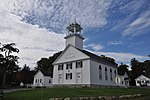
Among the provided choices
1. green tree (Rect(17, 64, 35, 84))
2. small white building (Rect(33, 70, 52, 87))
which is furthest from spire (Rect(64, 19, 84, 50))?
green tree (Rect(17, 64, 35, 84))

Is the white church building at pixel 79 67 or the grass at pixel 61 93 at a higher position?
the white church building at pixel 79 67

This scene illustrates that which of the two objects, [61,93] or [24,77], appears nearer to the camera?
[61,93]

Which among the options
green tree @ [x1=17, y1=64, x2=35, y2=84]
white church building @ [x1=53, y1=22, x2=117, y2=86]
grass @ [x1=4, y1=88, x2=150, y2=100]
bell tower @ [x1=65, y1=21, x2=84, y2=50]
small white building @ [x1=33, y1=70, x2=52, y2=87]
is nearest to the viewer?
grass @ [x1=4, y1=88, x2=150, y2=100]

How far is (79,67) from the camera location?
35.0m

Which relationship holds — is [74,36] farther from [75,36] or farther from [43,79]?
[43,79]

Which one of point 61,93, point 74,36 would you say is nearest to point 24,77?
point 74,36

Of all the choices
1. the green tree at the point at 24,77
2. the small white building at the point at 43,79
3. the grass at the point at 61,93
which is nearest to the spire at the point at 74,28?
the small white building at the point at 43,79

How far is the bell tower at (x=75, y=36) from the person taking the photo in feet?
133

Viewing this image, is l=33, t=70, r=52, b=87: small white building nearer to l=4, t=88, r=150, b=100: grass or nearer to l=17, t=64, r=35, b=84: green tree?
l=17, t=64, r=35, b=84: green tree

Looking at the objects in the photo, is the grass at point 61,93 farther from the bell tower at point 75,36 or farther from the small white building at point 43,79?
the small white building at point 43,79

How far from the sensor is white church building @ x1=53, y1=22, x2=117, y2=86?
33500 mm

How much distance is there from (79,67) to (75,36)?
8766 mm

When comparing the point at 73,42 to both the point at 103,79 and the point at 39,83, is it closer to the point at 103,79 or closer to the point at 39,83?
the point at 103,79

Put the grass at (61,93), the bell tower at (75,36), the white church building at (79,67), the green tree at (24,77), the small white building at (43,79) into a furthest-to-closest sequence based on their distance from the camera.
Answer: the green tree at (24,77) < the small white building at (43,79) < the bell tower at (75,36) < the white church building at (79,67) < the grass at (61,93)
